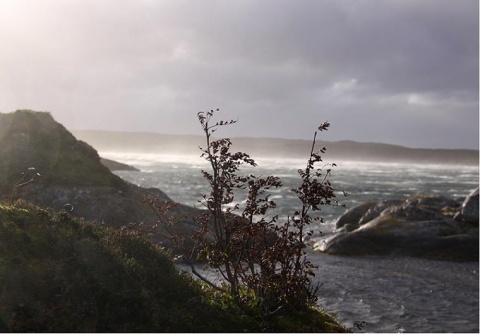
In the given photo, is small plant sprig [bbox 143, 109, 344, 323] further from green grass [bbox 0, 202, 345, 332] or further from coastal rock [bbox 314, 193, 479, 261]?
coastal rock [bbox 314, 193, 479, 261]

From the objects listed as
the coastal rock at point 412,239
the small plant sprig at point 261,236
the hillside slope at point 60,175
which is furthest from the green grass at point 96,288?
the coastal rock at point 412,239

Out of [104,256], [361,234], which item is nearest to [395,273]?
[361,234]

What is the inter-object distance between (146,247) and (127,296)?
1.82m

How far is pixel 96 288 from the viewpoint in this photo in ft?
23.7

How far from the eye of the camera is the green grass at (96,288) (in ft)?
21.7

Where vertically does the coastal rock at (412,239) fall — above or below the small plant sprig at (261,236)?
below

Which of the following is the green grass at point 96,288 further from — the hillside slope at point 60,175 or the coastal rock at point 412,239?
the coastal rock at point 412,239

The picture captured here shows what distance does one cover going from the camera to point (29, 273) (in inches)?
276

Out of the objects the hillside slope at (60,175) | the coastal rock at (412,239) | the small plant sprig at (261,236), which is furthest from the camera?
the coastal rock at (412,239)

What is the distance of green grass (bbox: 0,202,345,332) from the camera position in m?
6.61

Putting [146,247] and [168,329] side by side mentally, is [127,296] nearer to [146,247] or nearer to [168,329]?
[168,329]

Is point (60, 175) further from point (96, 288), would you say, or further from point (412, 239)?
point (412, 239)

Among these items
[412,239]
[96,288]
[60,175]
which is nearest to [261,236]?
[96,288]

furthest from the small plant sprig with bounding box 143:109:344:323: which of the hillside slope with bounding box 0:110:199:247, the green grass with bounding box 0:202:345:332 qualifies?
the hillside slope with bounding box 0:110:199:247
